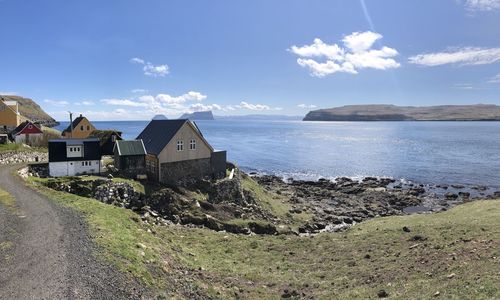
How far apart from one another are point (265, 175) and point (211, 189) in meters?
36.5

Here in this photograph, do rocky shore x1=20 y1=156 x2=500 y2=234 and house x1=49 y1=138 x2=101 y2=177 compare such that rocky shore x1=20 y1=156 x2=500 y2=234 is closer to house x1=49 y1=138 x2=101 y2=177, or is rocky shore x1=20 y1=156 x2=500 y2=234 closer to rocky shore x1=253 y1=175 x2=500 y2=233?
rocky shore x1=253 y1=175 x2=500 y2=233

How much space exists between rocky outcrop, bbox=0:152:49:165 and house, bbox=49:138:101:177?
357 inches

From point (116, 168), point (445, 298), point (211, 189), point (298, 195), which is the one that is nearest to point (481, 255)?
point (445, 298)

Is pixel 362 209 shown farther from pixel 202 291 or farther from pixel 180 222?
pixel 202 291

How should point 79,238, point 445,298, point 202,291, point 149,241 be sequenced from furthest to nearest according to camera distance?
point 149,241 < point 79,238 < point 202,291 < point 445,298

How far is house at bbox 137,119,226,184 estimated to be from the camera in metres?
41.0

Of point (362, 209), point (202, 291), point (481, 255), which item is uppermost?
point (481, 255)

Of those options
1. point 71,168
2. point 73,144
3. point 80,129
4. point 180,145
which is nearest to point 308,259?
point 180,145

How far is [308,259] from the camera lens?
25.2 metres

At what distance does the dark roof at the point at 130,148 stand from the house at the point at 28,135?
28.0 meters

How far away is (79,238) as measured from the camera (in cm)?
2061

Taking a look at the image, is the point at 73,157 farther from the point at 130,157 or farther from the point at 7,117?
the point at 7,117

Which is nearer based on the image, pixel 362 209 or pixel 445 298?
pixel 445 298

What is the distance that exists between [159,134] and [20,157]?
18703 millimetres
